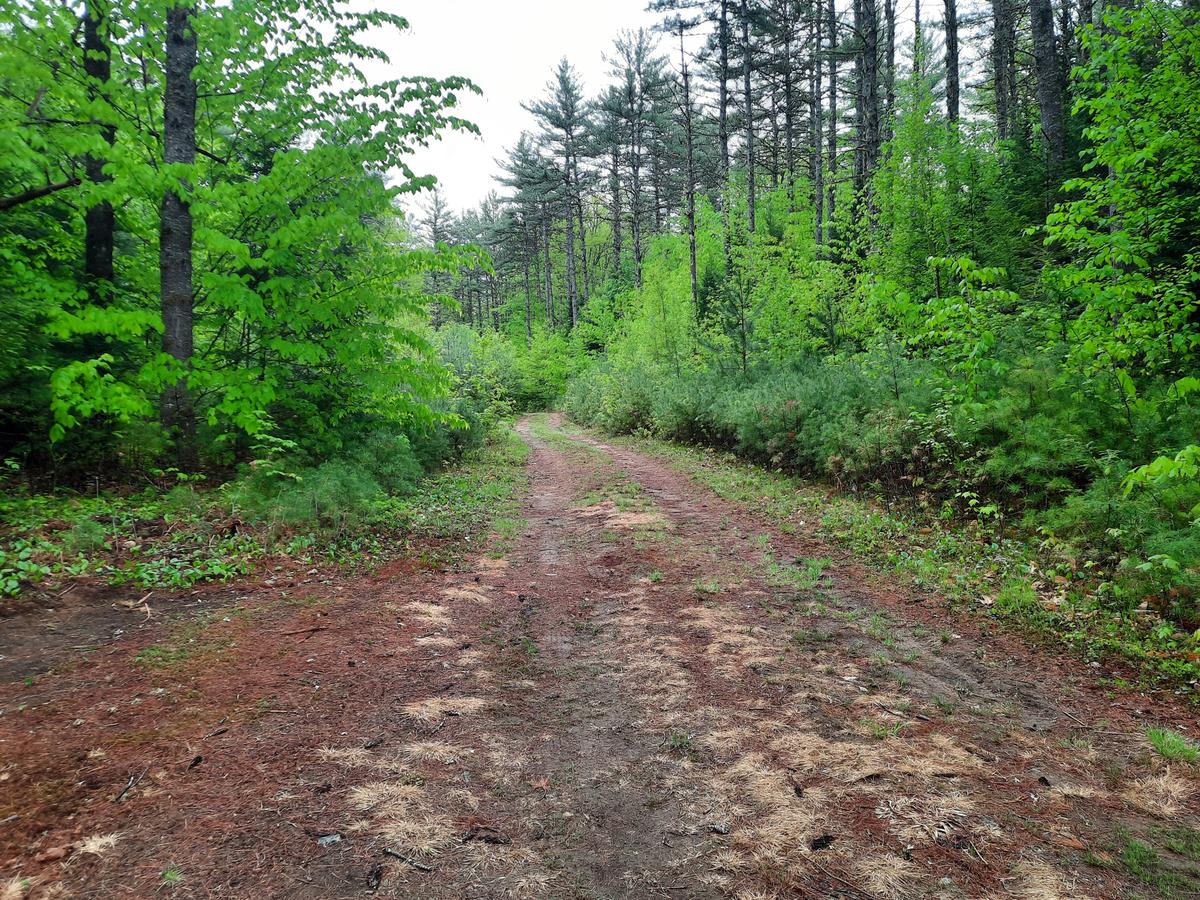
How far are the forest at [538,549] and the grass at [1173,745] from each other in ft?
0.09

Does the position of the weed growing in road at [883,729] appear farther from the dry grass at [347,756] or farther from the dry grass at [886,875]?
the dry grass at [347,756]

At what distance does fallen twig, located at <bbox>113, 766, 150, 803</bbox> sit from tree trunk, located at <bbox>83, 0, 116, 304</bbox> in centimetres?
670

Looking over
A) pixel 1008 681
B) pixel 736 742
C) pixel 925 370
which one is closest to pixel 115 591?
pixel 736 742

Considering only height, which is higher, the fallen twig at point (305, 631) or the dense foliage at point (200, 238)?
the dense foliage at point (200, 238)

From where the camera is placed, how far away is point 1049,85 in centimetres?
1173

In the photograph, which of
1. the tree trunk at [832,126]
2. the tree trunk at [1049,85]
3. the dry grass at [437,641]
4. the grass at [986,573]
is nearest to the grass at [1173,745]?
the grass at [986,573]

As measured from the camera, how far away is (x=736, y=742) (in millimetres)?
3469

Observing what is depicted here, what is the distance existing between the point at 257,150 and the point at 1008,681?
1056cm

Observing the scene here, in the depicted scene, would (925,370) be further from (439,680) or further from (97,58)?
(97,58)

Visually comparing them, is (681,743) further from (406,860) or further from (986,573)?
(986,573)

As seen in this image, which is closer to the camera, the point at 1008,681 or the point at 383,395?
the point at 1008,681

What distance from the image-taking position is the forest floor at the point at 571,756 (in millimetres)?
2436

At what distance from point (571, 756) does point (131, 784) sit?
7.26ft

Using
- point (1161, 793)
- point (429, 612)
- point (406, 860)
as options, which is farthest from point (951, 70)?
point (406, 860)
